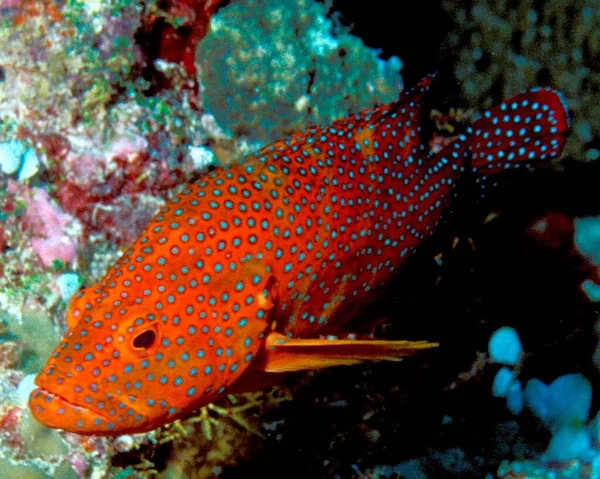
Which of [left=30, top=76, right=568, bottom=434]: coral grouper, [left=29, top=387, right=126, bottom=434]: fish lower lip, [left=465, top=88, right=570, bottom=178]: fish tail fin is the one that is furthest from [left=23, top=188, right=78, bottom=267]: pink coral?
[left=465, top=88, right=570, bottom=178]: fish tail fin

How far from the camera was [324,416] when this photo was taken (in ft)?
15.3

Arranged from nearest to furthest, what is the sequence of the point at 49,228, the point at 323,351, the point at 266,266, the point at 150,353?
1. the point at 150,353
2. the point at 323,351
3. the point at 266,266
4. the point at 49,228

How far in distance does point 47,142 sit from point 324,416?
3.38m

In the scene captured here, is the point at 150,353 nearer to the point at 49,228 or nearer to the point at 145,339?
the point at 145,339

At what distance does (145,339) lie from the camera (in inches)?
113

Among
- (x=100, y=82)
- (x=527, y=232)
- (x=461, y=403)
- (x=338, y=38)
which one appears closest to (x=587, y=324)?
(x=527, y=232)

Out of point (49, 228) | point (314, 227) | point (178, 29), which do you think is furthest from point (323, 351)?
point (178, 29)

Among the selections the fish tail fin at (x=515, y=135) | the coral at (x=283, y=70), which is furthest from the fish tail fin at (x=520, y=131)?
the coral at (x=283, y=70)

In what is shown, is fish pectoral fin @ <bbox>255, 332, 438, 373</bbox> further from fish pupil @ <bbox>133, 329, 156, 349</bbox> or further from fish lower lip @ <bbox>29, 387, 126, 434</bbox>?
fish lower lip @ <bbox>29, 387, 126, 434</bbox>

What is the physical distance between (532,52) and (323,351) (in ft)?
12.2

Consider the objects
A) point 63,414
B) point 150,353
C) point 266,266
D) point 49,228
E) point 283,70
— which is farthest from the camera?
point 283,70

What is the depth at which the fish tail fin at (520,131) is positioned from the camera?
4266mm

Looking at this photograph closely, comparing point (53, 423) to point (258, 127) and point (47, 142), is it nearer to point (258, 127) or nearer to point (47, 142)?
point (47, 142)

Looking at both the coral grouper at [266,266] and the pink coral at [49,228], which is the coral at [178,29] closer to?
the pink coral at [49,228]
